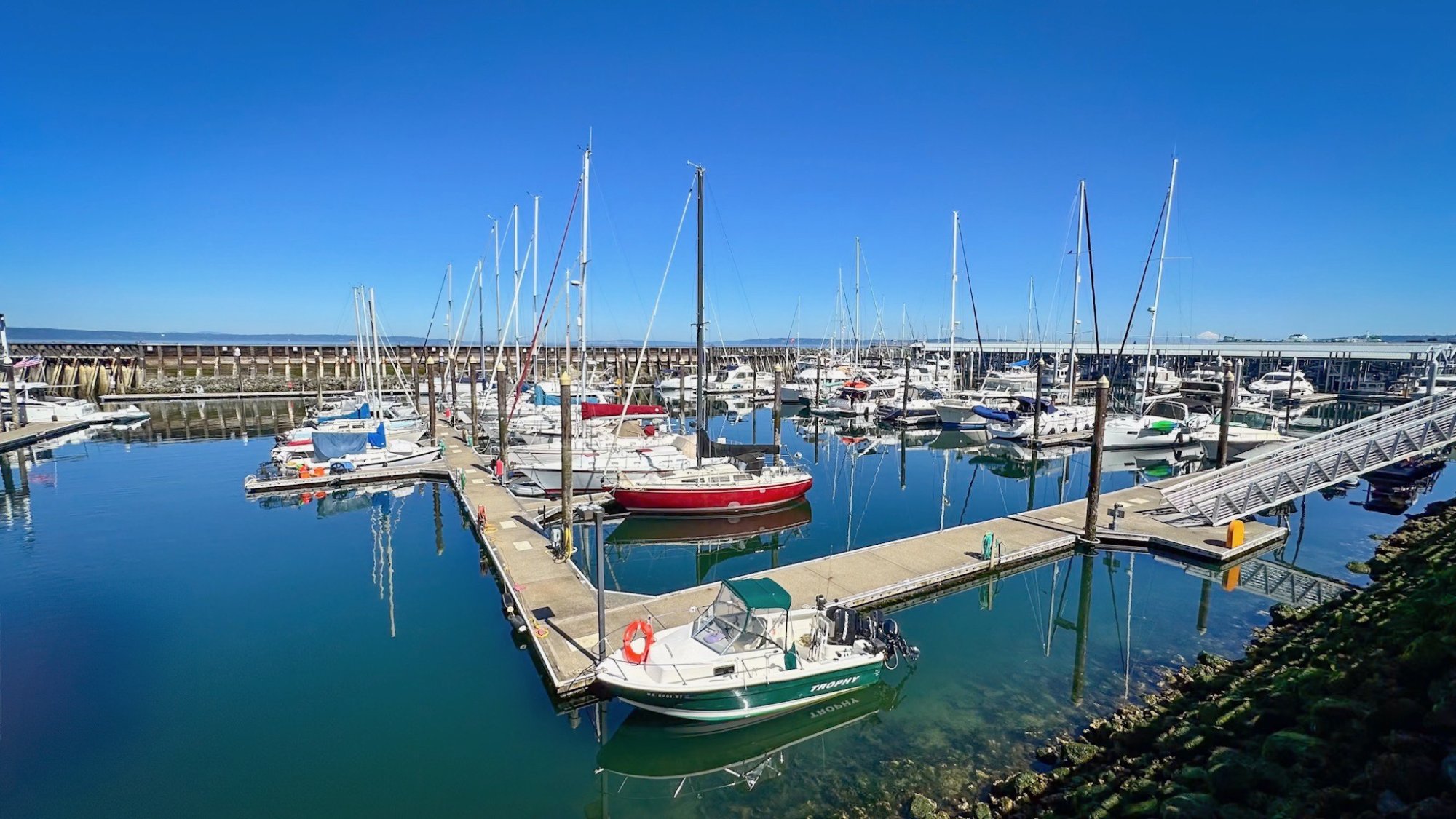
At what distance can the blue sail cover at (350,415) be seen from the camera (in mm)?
47000

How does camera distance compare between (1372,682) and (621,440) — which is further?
(621,440)

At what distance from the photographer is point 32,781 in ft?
39.7

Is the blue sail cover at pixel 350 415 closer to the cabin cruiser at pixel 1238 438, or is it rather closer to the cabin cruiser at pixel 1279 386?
the cabin cruiser at pixel 1238 438

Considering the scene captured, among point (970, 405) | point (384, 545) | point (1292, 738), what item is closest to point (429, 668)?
point (384, 545)

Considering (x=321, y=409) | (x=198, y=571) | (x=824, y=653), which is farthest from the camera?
(x=321, y=409)

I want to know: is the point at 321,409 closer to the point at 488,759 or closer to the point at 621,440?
the point at 621,440

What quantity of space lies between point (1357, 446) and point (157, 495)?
52971mm

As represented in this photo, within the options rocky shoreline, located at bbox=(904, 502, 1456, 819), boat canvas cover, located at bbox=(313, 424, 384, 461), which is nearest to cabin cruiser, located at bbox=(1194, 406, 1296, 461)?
rocky shoreline, located at bbox=(904, 502, 1456, 819)

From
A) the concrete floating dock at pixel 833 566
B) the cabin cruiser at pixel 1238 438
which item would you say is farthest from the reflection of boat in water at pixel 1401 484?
the concrete floating dock at pixel 833 566

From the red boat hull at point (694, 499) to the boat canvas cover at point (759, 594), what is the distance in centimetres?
1427

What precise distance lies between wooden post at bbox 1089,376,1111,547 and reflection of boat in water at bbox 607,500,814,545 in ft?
36.7

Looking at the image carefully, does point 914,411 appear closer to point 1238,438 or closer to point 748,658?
point 1238,438

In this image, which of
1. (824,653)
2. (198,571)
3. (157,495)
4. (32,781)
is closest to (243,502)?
(157,495)

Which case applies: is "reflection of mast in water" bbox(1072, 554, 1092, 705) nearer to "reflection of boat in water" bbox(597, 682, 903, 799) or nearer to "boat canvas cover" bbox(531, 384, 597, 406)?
"reflection of boat in water" bbox(597, 682, 903, 799)
